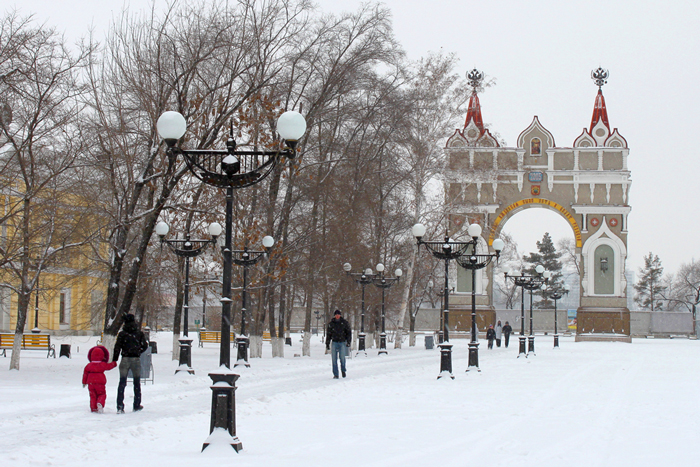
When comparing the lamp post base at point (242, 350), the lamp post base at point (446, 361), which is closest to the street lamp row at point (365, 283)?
the lamp post base at point (242, 350)

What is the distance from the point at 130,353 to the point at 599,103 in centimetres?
4864

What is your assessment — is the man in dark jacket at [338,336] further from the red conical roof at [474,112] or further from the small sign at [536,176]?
the small sign at [536,176]

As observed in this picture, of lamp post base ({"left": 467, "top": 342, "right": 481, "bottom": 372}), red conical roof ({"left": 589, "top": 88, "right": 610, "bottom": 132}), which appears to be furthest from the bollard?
red conical roof ({"left": 589, "top": 88, "right": 610, "bottom": 132})

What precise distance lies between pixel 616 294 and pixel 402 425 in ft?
146

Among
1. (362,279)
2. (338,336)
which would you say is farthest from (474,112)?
(338,336)

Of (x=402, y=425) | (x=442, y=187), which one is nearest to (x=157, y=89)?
(x=402, y=425)

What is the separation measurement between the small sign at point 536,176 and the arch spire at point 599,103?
4984mm

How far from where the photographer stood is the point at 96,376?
39.2ft

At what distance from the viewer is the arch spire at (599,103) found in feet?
179

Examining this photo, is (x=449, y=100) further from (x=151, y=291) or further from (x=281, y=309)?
(x=151, y=291)

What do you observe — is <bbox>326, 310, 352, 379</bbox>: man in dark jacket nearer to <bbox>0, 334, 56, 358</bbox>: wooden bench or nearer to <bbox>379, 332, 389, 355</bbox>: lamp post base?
<bbox>379, 332, 389, 355</bbox>: lamp post base

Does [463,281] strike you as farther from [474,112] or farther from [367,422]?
[367,422]

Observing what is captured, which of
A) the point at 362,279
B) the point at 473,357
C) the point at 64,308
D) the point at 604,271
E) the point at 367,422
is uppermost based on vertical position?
the point at 604,271

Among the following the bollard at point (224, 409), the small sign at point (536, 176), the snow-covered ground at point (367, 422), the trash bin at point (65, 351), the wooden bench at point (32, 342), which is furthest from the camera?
the small sign at point (536, 176)
